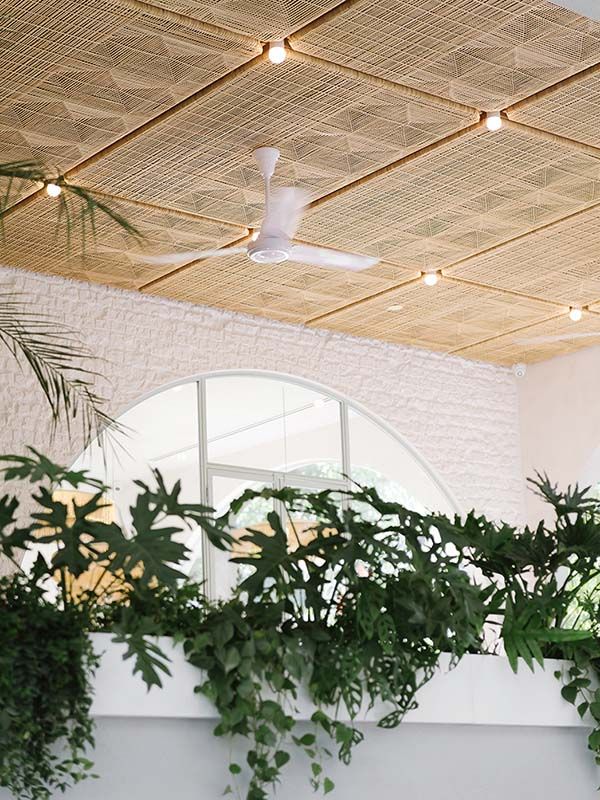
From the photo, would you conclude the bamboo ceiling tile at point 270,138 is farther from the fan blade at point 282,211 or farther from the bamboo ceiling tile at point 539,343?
the bamboo ceiling tile at point 539,343

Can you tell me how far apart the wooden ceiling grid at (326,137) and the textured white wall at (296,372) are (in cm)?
19

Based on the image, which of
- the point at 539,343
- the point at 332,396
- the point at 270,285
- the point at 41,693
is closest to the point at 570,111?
the point at 270,285

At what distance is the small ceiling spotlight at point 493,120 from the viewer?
5598 mm

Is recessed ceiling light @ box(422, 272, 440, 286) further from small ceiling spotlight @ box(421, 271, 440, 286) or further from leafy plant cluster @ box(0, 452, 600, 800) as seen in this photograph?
leafy plant cluster @ box(0, 452, 600, 800)

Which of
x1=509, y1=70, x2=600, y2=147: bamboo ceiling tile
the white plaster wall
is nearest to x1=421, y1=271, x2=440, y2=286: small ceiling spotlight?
x1=509, y1=70, x2=600, y2=147: bamboo ceiling tile

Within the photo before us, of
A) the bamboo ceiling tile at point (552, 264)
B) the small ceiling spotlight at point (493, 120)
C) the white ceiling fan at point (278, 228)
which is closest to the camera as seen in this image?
the small ceiling spotlight at point (493, 120)

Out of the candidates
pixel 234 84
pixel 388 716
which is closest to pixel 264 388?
pixel 234 84

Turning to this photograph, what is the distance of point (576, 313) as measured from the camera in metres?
8.47

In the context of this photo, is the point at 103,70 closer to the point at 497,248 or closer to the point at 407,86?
the point at 407,86

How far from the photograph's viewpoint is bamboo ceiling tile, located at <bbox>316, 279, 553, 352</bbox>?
803 centimetres

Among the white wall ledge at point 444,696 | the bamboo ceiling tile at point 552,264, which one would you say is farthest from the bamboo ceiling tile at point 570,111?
the white wall ledge at point 444,696

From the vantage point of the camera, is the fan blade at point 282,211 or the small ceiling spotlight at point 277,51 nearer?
the small ceiling spotlight at point 277,51

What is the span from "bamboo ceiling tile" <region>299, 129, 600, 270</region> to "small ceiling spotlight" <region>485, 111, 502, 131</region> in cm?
10

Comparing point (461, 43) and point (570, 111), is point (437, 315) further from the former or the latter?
point (461, 43)
